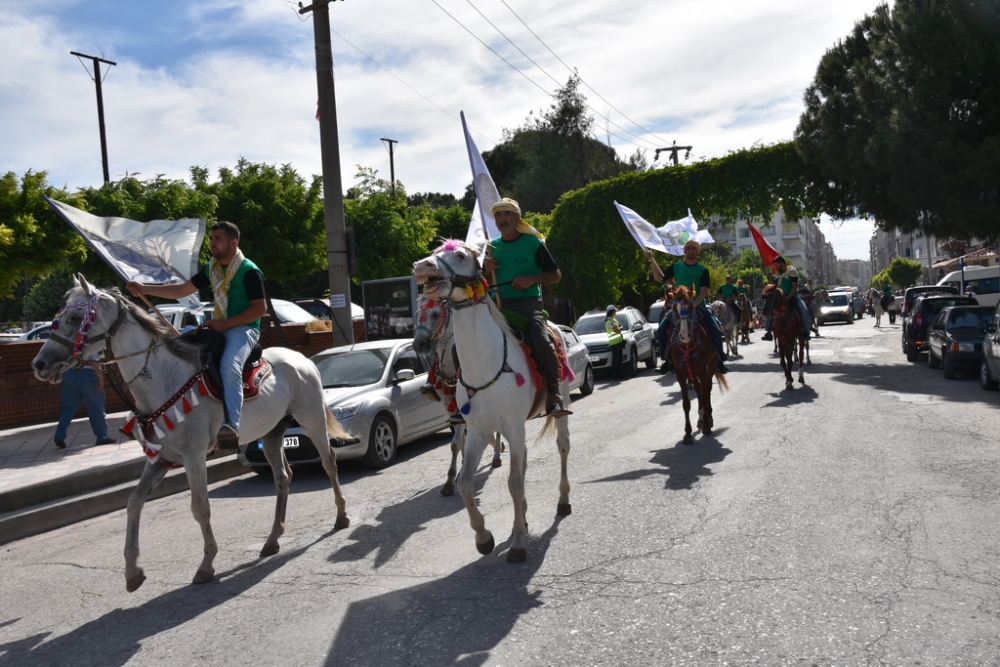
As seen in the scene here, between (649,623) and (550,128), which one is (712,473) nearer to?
(649,623)

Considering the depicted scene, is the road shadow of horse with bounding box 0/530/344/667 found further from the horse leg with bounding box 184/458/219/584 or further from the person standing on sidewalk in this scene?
the person standing on sidewalk

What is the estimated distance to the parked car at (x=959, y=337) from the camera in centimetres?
1670

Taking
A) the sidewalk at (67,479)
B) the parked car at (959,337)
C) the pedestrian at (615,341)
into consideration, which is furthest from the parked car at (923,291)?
the sidewalk at (67,479)

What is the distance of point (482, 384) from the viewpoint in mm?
6012

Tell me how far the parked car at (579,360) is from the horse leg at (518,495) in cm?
966

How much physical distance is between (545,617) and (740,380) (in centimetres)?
1446

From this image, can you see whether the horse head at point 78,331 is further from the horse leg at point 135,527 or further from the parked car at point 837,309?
the parked car at point 837,309

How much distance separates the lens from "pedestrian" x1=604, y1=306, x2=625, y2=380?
20553 mm

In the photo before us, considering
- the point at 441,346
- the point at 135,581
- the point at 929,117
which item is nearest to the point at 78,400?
the point at 441,346

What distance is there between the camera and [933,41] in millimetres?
19344

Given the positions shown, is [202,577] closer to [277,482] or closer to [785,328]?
[277,482]

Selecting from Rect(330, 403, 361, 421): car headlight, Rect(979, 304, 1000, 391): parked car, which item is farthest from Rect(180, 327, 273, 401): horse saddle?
Rect(979, 304, 1000, 391): parked car

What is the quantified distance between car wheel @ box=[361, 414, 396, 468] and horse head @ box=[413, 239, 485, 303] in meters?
4.90

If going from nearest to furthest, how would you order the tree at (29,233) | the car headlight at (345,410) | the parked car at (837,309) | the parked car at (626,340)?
the car headlight at (345,410) → the tree at (29,233) → the parked car at (626,340) → the parked car at (837,309)
